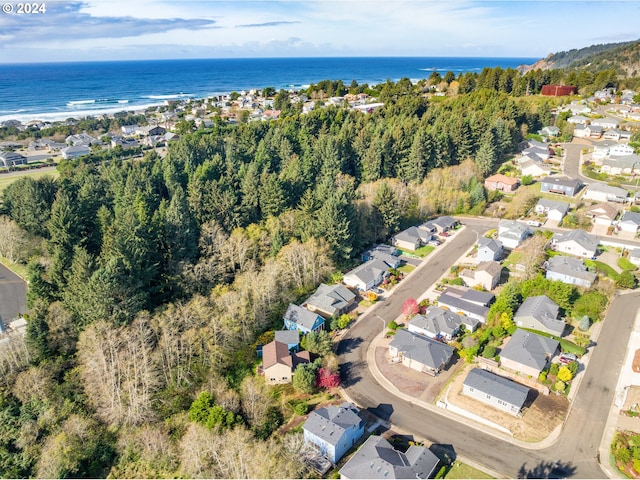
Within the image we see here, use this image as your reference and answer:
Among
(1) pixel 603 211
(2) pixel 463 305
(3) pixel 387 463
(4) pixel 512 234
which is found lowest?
(3) pixel 387 463

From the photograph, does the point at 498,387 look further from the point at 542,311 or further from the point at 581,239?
the point at 581,239

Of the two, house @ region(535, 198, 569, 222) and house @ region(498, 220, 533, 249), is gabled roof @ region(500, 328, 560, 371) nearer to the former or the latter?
house @ region(498, 220, 533, 249)

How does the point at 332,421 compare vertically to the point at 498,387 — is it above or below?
below

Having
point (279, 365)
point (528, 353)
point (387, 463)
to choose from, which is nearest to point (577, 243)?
point (528, 353)

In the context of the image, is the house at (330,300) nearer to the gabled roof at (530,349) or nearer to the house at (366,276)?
the house at (366,276)


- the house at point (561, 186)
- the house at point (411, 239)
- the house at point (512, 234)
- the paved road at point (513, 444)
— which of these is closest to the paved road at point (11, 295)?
the paved road at point (513, 444)

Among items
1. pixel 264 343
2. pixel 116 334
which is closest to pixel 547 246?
pixel 264 343
